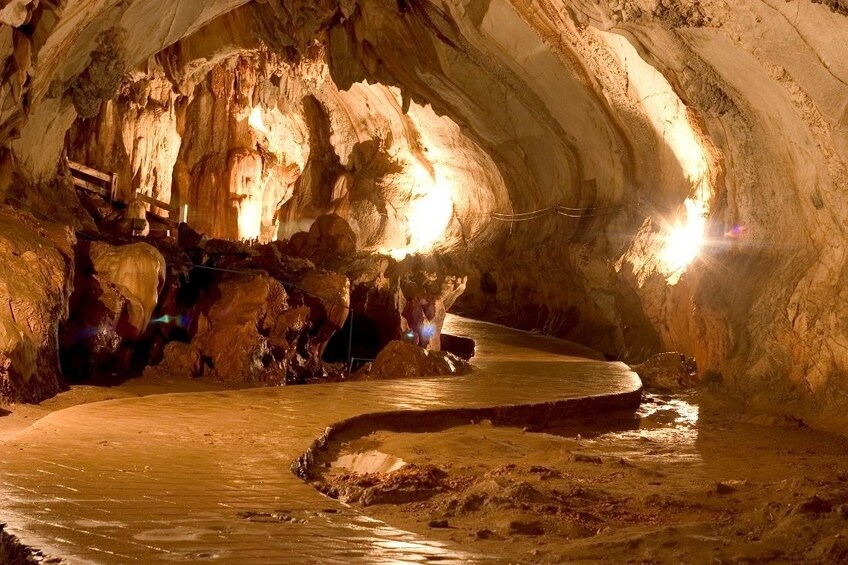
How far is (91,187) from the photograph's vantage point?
1539cm

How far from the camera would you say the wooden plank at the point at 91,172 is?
14836 millimetres

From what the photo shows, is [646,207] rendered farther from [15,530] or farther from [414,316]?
[15,530]

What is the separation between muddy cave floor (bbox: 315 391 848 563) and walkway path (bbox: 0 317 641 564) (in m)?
0.43

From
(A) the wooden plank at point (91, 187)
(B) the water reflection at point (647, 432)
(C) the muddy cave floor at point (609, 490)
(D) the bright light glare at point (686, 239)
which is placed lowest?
(B) the water reflection at point (647, 432)

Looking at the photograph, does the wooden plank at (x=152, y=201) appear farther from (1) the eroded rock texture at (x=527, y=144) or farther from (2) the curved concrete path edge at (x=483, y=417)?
(2) the curved concrete path edge at (x=483, y=417)

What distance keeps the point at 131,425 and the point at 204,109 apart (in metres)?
17.4

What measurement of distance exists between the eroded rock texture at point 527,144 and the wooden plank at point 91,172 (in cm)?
100

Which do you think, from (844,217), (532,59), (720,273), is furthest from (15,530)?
(532,59)

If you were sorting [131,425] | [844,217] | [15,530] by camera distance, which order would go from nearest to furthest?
[15,530], [131,425], [844,217]

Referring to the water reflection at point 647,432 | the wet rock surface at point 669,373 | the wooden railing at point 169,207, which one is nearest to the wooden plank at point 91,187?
the wooden railing at point 169,207

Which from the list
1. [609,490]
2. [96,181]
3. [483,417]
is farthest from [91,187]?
[609,490]

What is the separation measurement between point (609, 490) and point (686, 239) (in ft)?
28.2

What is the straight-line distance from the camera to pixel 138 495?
400cm

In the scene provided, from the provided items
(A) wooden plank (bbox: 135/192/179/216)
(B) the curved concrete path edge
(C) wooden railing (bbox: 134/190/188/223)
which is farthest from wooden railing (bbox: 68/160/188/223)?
(B) the curved concrete path edge
